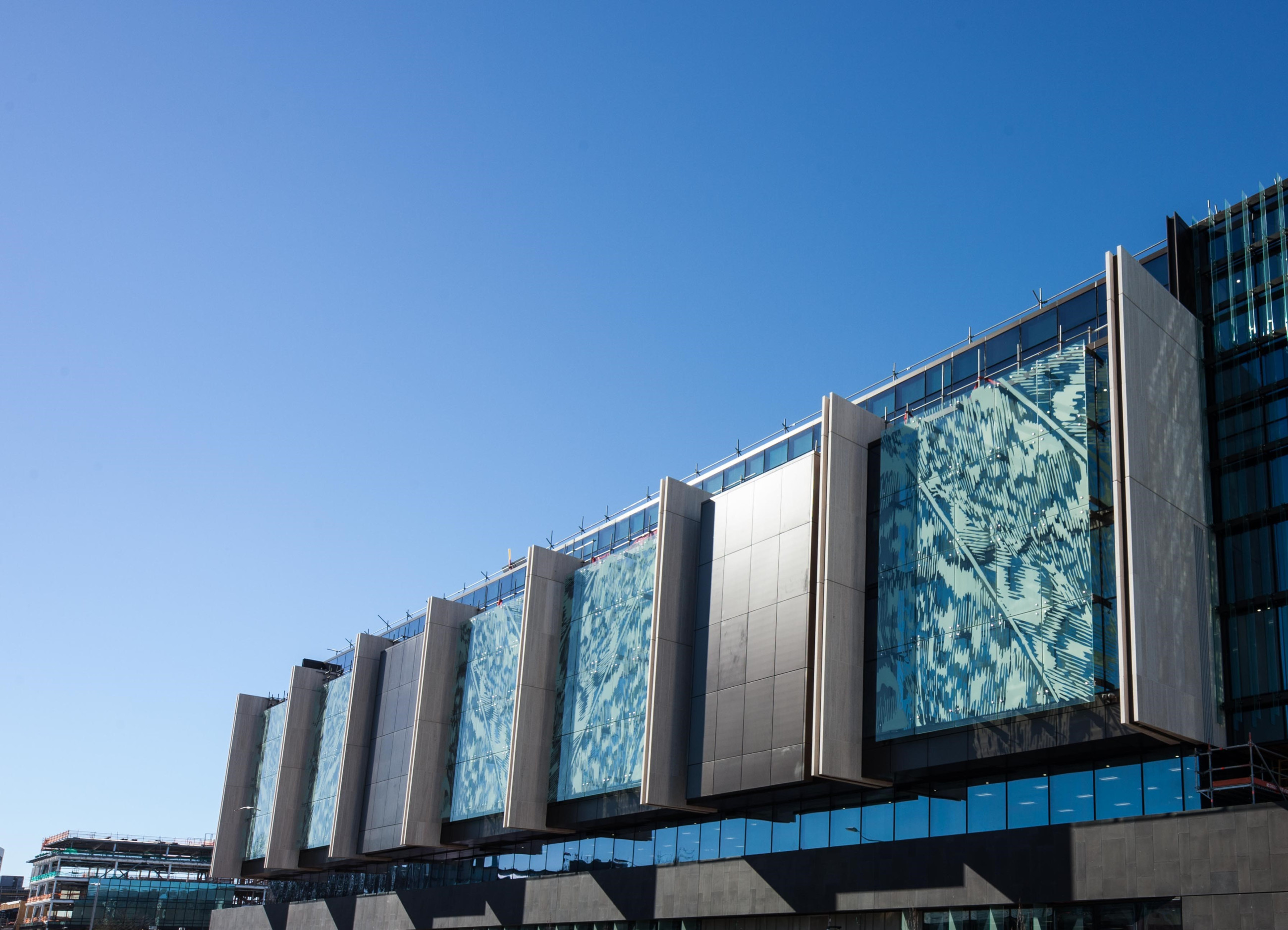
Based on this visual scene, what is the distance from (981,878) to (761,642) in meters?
11.4

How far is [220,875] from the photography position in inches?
3317

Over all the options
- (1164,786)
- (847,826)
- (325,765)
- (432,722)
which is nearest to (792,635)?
(847,826)

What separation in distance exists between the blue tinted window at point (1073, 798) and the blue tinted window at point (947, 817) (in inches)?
126

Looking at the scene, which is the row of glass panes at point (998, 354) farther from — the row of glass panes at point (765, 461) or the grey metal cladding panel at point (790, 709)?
the grey metal cladding panel at point (790, 709)

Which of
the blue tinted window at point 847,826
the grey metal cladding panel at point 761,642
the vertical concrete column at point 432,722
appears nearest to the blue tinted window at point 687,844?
the blue tinted window at point 847,826

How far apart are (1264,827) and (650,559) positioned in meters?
26.9

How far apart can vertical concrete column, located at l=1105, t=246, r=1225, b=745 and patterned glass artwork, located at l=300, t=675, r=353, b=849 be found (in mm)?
49474

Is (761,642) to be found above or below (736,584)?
below

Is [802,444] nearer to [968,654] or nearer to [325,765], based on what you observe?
[968,654]

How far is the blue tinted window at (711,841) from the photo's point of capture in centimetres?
4603

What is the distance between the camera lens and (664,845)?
4872 centimetres

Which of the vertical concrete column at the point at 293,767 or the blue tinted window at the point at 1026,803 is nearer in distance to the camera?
the blue tinted window at the point at 1026,803

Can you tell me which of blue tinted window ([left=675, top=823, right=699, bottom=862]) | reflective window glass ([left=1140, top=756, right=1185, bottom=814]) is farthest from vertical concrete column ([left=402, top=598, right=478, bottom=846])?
reflective window glass ([left=1140, top=756, right=1185, bottom=814])

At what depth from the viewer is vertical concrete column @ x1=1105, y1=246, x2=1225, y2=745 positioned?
3153cm
